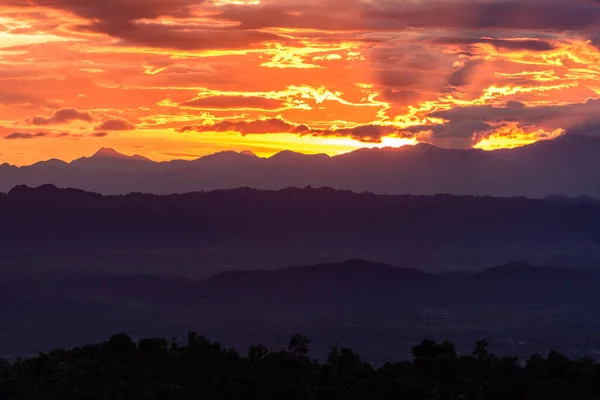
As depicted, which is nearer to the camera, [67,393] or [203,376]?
[67,393]

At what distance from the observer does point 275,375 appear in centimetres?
5375

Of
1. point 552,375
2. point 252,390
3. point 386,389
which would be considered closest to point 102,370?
point 252,390

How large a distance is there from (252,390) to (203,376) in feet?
9.34

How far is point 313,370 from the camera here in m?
54.1

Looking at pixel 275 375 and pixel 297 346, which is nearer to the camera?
pixel 275 375

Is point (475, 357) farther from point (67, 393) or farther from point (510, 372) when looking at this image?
point (67, 393)

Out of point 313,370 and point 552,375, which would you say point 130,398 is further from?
point 552,375

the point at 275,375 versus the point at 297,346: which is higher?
the point at 297,346

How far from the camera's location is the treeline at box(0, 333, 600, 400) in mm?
50812

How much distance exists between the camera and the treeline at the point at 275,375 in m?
50.8

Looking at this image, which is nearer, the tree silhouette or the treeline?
the treeline

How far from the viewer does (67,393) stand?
165 ft

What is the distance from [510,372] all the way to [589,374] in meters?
3.53

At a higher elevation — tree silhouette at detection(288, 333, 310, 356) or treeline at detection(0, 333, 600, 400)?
tree silhouette at detection(288, 333, 310, 356)
